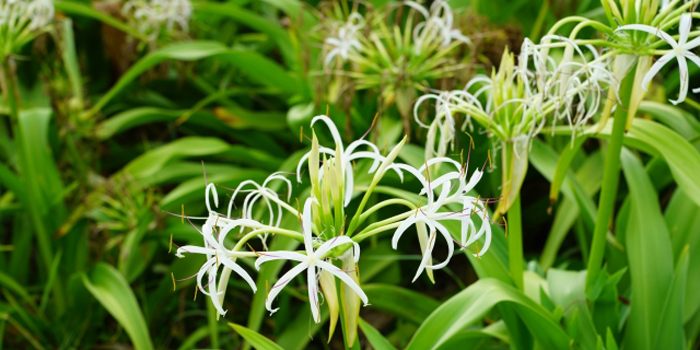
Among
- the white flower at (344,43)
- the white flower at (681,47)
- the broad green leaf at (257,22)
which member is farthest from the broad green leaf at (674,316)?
the broad green leaf at (257,22)

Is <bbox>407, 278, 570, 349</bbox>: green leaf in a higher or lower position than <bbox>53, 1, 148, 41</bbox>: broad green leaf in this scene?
lower

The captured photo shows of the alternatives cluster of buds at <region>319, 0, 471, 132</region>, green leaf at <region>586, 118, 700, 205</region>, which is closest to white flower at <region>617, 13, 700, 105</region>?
green leaf at <region>586, 118, 700, 205</region>

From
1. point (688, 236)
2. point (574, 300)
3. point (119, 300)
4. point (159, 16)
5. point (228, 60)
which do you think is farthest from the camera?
point (159, 16)

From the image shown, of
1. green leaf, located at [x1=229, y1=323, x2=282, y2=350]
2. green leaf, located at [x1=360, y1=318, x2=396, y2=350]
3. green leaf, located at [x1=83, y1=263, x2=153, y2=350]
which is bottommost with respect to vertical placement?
green leaf, located at [x1=83, y1=263, x2=153, y2=350]

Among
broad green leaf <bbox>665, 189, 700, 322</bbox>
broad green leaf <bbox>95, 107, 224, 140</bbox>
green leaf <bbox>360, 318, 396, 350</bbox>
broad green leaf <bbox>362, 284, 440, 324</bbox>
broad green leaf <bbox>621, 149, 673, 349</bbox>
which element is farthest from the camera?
Answer: broad green leaf <bbox>95, 107, 224, 140</bbox>

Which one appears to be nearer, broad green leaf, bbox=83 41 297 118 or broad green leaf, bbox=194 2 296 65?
broad green leaf, bbox=83 41 297 118

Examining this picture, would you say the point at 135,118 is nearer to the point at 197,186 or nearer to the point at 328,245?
the point at 197,186

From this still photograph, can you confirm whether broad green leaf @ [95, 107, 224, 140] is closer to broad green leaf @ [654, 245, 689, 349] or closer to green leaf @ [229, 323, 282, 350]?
green leaf @ [229, 323, 282, 350]

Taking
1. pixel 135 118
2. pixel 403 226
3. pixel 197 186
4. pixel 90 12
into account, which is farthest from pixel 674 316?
pixel 90 12

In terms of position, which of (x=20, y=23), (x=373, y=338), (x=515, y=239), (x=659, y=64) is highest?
(x=659, y=64)
